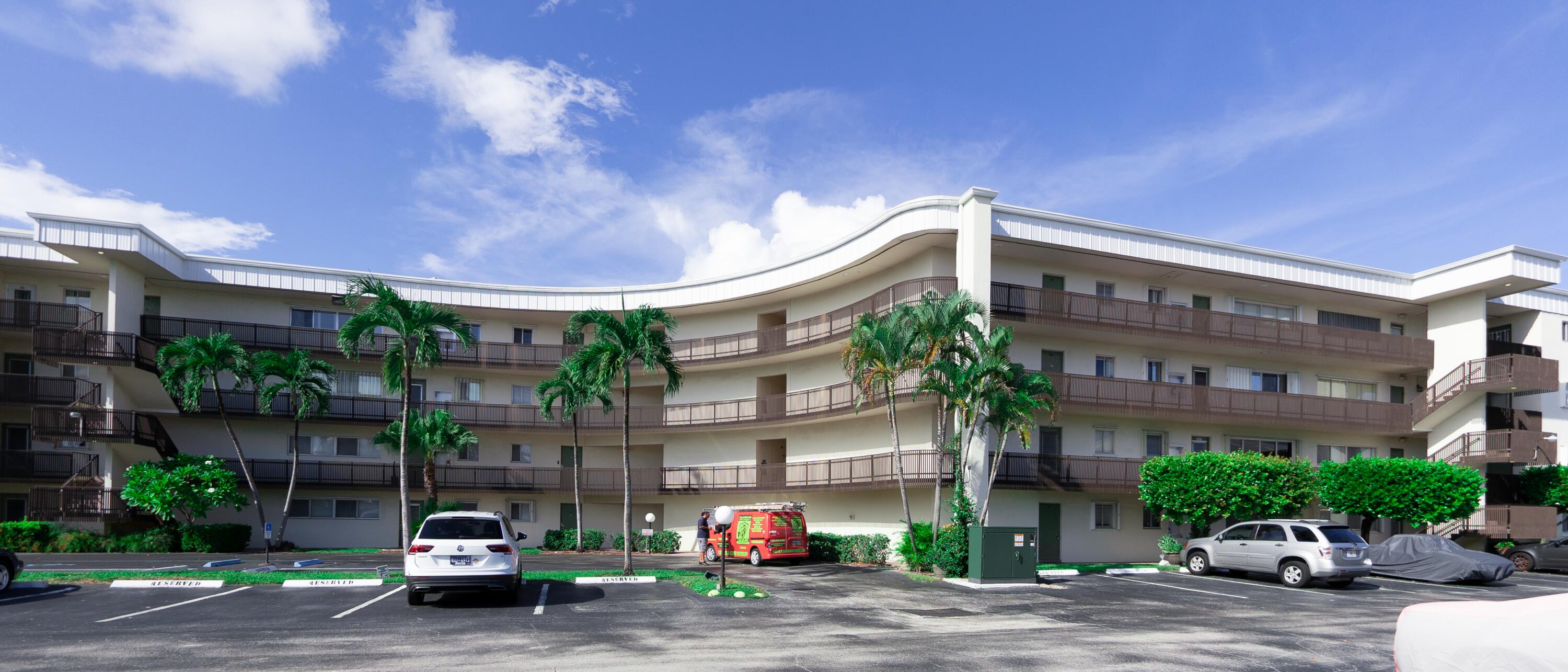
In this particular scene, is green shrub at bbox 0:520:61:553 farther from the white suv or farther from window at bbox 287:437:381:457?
the white suv

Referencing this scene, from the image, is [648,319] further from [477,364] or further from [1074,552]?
[477,364]

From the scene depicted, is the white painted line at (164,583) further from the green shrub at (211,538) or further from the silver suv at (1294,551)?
the silver suv at (1294,551)

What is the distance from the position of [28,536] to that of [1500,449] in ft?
171

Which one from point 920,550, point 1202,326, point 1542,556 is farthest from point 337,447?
point 1542,556

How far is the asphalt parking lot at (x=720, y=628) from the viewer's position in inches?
514

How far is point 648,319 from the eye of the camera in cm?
2562

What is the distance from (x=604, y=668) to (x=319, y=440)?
112 feet

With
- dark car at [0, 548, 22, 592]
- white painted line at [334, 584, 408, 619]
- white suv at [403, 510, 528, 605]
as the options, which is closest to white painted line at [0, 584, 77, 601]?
dark car at [0, 548, 22, 592]

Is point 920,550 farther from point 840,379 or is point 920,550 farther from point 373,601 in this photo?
point 373,601

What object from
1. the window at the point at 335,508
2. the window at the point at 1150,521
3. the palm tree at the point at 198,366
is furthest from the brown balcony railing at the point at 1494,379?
the palm tree at the point at 198,366

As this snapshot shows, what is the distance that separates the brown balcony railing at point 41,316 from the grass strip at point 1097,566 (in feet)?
115

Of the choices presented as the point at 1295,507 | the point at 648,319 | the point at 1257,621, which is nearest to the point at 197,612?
the point at 648,319

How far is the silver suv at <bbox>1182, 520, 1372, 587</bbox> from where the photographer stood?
23.5 m

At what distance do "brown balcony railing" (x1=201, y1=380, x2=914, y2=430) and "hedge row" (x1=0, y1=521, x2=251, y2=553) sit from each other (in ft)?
20.4
